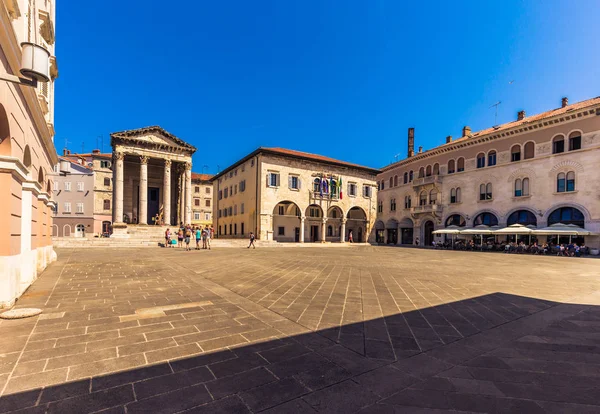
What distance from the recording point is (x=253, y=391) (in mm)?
2467

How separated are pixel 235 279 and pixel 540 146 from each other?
31278mm

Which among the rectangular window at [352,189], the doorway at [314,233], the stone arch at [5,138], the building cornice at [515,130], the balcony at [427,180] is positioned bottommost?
the doorway at [314,233]

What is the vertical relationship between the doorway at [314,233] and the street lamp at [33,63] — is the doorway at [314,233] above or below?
below

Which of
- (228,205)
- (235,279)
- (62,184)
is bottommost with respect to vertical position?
(235,279)

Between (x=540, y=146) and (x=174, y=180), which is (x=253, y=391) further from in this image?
(x=174, y=180)

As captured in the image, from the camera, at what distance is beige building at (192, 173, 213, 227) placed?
52781 mm

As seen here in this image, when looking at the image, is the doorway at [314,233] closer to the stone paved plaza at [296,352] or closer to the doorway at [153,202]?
the doorway at [153,202]

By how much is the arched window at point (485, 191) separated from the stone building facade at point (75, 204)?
167ft

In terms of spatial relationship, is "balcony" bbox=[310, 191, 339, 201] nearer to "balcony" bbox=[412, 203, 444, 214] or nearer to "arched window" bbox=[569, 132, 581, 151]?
"balcony" bbox=[412, 203, 444, 214]

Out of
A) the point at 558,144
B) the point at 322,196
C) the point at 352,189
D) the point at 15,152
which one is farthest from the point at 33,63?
the point at 352,189

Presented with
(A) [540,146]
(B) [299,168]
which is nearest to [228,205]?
(B) [299,168]

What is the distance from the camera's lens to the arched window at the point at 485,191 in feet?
98.3

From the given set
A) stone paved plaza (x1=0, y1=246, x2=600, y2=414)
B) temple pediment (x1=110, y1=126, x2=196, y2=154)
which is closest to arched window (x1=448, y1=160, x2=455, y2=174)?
stone paved plaza (x1=0, y1=246, x2=600, y2=414)

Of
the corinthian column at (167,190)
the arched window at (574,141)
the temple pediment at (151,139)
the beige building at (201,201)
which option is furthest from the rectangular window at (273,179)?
the arched window at (574,141)
